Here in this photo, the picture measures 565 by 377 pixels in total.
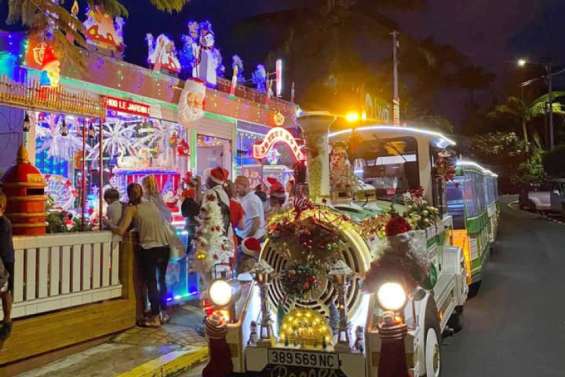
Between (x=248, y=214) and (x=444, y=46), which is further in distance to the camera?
(x=444, y=46)

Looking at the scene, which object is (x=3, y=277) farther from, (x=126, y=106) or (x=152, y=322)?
(x=126, y=106)

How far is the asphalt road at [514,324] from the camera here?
5.88 metres

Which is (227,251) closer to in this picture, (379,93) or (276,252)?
(276,252)

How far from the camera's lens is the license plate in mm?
4176

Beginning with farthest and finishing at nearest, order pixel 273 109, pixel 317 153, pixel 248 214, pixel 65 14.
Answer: pixel 273 109 → pixel 248 214 → pixel 65 14 → pixel 317 153

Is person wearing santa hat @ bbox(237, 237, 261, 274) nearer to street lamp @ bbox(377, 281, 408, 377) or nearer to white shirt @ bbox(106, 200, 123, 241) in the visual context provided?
white shirt @ bbox(106, 200, 123, 241)

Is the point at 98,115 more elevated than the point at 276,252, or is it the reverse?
the point at 98,115

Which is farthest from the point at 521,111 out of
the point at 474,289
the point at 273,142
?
the point at 474,289

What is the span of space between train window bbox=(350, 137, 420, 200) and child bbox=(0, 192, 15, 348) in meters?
4.13

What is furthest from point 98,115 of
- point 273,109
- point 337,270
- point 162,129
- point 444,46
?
point 444,46

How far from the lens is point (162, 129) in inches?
574

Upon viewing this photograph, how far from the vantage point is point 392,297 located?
3.99m

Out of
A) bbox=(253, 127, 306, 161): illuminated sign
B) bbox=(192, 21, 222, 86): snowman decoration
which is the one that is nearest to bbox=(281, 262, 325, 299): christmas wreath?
bbox=(253, 127, 306, 161): illuminated sign

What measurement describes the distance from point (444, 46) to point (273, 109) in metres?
13.8
